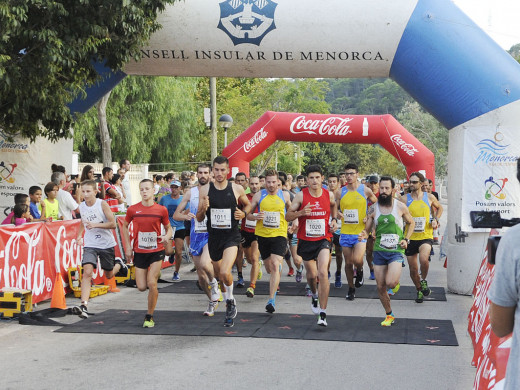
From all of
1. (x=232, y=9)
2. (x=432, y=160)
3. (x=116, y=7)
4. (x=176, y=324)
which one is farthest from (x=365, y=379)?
(x=432, y=160)

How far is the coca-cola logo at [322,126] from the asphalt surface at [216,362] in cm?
1270

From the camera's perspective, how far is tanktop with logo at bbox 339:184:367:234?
39.2ft

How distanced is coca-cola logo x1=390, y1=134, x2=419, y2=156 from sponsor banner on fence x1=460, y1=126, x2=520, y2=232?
951cm

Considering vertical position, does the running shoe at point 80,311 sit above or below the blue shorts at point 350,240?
below

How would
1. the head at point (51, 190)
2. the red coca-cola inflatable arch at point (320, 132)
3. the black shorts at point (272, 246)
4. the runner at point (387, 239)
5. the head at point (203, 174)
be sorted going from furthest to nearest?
1. the red coca-cola inflatable arch at point (320, 132)
2. the head at point (51, 190)
3. the black shorts at point (272, 246)
4. the head at point (203, 174)
5. the runner at point (387, 239)

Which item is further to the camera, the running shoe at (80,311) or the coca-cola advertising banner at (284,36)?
the coca-cola advertising banner at (284,36)

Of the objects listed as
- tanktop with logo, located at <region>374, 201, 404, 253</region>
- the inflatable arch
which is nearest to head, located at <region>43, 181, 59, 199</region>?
the inflatable arch

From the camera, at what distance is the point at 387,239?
9391mm

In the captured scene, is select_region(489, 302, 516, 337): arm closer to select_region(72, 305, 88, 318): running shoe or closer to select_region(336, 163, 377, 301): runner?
select_region(72, 305, 88, 318): running shoe

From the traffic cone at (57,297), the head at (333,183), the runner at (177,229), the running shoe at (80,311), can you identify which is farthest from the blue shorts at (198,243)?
the head at (333,183)

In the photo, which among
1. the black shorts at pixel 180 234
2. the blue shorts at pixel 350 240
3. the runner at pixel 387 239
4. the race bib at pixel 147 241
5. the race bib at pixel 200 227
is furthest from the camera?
the black shorts at pixel 180 234

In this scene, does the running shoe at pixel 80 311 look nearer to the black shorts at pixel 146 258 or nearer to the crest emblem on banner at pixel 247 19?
the black shorts at pixel 146 258

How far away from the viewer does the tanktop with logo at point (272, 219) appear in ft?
34.6

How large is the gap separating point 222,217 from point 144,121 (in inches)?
1027
